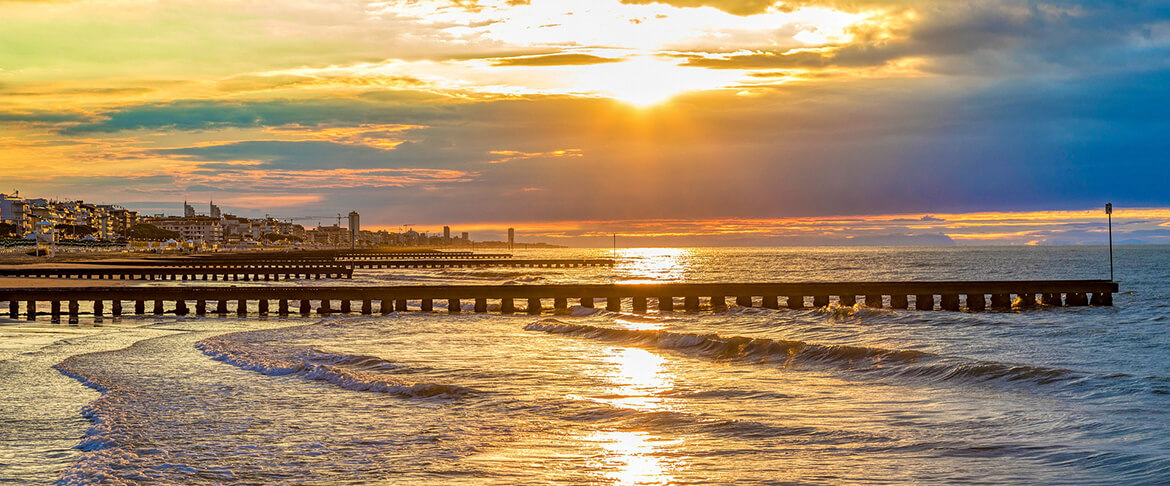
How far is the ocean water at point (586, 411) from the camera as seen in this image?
9.16 meters

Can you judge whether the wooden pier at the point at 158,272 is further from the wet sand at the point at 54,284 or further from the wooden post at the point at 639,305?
the wooden post at the point at 639,305

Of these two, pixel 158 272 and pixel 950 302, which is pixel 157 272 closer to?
pixel 158 272

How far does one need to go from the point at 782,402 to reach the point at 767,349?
7.60 meters

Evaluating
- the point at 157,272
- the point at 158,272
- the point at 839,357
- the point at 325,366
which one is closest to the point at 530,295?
the point at 839,357

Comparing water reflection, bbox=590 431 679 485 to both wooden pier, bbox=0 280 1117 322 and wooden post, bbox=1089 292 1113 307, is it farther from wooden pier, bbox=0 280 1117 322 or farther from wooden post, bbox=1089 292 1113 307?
wooden post, bbox=1089 292 1113 307

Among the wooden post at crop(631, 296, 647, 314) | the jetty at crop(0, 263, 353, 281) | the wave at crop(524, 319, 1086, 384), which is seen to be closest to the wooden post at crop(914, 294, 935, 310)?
the wooden post at crop(631, 296, 647, 314)

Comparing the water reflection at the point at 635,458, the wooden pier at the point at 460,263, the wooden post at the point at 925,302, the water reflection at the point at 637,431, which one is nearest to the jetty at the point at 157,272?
the wooden pier at the point at 460,263

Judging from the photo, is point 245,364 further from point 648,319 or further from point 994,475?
point 648,319

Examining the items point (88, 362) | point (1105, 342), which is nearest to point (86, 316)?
point (88, 362)

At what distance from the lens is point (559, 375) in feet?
54.6

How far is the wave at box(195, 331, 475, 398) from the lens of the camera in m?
14.7

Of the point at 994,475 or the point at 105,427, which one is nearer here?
the point at 994,475

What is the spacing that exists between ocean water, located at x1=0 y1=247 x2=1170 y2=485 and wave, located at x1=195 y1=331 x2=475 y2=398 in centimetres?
6

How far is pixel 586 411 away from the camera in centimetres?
1267
